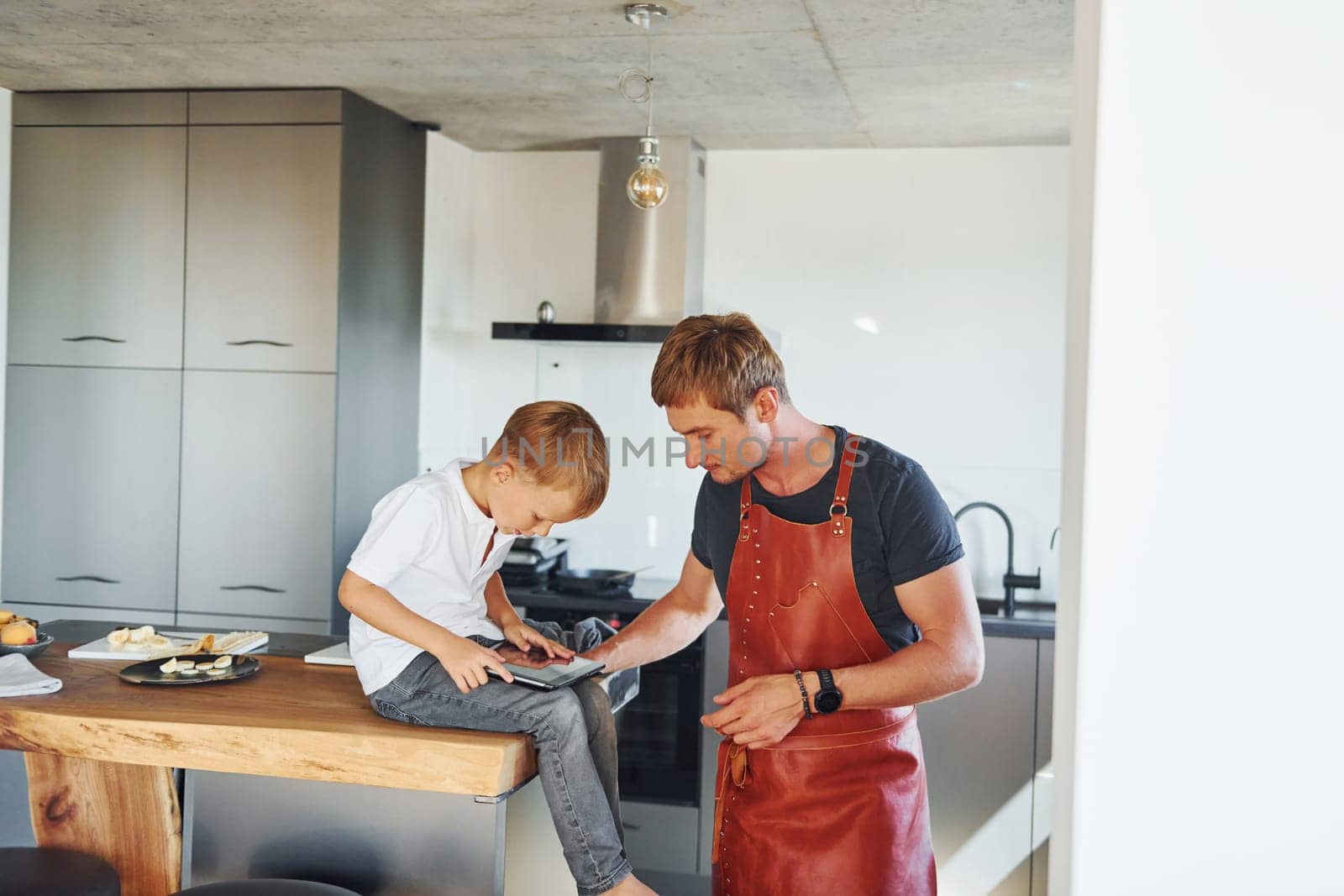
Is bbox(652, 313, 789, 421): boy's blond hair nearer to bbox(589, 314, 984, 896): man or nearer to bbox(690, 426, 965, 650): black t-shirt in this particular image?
bbox(589, 314, 984, 896): man

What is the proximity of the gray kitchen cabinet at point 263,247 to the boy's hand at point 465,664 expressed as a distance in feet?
6.61

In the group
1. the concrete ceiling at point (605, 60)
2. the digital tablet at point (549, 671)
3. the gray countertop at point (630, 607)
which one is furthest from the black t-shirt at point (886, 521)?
the gray countertop at point (630, 607)

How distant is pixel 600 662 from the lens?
1984mm

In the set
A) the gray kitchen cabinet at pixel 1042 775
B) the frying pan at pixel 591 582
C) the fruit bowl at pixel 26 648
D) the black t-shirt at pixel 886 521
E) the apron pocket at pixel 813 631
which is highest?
the black t-shirt at pixel 886 521

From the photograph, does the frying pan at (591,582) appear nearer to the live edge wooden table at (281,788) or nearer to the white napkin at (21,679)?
the live edge wooden table at (281,788)

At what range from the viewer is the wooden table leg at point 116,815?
2020 mm

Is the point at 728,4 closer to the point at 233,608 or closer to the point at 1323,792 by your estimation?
the point at 1323,792

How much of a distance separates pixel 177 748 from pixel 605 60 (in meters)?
2.09

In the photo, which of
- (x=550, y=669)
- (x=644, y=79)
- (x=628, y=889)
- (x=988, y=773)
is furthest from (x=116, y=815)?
(x=988, y=773)

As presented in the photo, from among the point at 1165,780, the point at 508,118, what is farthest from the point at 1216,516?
the point at 508,118

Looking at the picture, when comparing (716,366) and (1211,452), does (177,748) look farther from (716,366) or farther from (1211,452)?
(1211,452)

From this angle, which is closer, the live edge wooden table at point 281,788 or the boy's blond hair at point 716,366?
the live edge wooden table at point 281,788

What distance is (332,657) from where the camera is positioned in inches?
89.8

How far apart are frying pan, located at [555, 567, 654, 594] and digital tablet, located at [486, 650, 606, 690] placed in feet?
5.87
